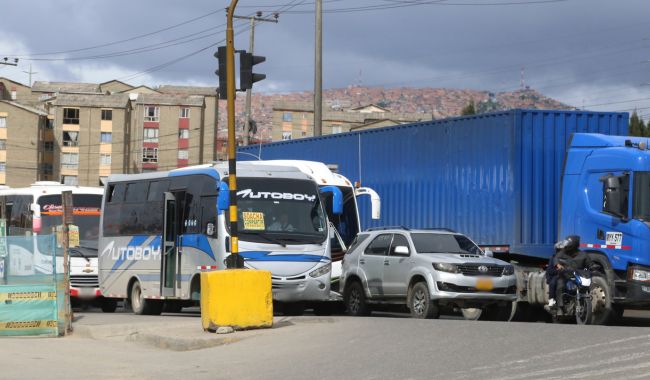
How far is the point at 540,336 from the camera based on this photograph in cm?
1397

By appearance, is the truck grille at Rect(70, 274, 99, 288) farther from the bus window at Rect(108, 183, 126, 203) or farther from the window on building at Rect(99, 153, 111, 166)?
the window on building at Rect(99, 153, 111, 166)

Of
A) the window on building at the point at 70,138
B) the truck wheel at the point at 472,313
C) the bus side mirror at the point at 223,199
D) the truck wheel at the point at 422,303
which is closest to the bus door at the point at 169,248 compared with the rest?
the bus side mirror at the point at 223,199

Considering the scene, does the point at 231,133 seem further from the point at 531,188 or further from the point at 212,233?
the point at 531,188

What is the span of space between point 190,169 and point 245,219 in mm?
2808

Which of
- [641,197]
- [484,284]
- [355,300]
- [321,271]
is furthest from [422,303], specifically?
[641,197]

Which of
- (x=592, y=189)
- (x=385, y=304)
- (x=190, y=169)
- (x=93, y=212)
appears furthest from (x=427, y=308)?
(x=93, y=212)

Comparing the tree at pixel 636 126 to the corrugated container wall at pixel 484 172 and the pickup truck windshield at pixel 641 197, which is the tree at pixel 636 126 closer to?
the corrugated container wall at pixel 484 172

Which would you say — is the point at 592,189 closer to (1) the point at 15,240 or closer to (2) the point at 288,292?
(2) the point at 288,292

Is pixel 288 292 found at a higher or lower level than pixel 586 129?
lower

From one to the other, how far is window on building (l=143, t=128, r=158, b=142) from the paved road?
95440 millimetres

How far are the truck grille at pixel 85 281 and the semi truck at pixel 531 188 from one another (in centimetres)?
749

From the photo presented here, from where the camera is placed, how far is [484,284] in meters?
19.9

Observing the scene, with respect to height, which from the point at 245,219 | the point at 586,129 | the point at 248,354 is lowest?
the point at 248,354

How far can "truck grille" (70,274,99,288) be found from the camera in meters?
27.7
